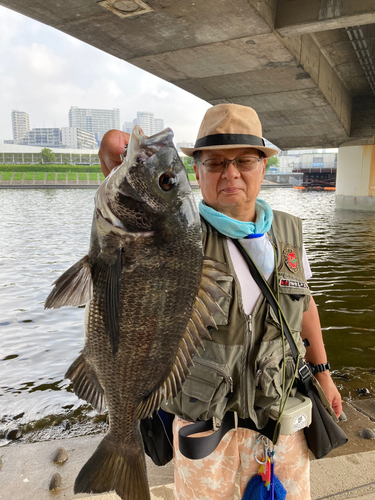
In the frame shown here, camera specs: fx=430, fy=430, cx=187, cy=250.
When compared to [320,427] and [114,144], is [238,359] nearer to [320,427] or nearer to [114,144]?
[320,427]

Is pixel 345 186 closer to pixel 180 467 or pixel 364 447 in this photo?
pixel 364 447

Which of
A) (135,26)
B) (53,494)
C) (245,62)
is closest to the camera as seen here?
(53,494)

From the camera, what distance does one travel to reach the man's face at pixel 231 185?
7.81 feet

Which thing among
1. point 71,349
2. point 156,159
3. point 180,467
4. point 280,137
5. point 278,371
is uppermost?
point 280,137

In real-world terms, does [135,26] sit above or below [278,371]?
above

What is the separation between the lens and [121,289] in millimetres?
1820

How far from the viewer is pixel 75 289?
6.07ft

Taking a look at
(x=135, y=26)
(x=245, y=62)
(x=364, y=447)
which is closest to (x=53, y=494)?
(x=364, y=447)

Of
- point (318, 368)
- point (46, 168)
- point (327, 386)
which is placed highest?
point (46, 168)

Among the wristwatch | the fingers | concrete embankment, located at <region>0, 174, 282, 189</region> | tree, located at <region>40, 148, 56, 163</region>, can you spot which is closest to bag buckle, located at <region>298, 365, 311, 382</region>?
the wristwatch

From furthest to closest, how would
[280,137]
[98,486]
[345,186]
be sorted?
[345,186] < [280,137] < [98,486]

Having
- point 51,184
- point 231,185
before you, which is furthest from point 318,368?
point 51,184

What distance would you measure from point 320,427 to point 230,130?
1770 millimetres

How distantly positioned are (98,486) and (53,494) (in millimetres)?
1857
